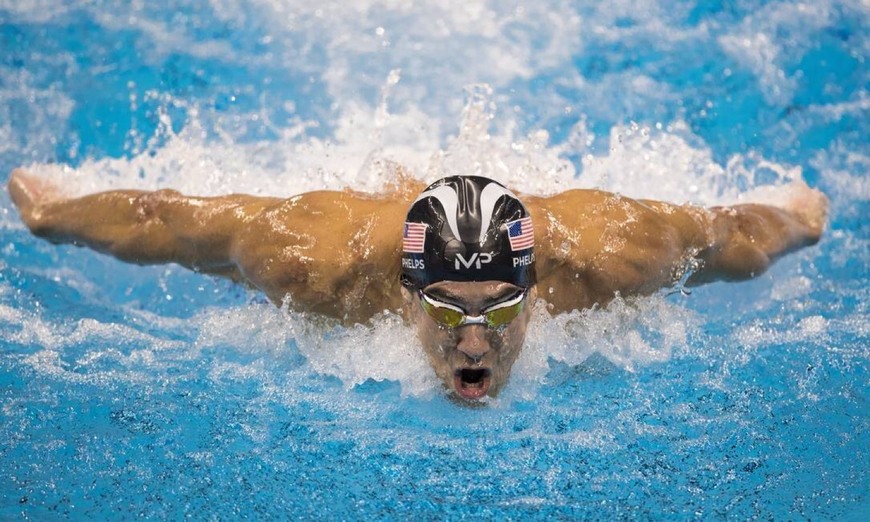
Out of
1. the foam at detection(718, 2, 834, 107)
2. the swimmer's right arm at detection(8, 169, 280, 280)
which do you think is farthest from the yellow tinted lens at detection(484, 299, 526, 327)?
the foam at detection(718, 2, 834, 107)

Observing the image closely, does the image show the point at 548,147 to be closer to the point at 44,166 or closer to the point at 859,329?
the point at 859,329

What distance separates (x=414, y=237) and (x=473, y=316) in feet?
1.16

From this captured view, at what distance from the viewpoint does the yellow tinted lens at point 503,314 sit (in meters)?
3.40

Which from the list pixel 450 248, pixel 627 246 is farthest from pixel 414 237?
pixel 627 246

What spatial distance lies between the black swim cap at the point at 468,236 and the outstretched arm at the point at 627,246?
0.26 m

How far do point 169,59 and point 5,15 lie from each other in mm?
1304

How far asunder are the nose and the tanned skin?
1.27 feet

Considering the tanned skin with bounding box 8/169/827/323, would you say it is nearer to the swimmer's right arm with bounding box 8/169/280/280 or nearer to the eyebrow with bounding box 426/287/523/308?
the swimmer's right arm with bounding box 8/169/280/280

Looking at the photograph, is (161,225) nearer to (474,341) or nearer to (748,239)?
(474,341)

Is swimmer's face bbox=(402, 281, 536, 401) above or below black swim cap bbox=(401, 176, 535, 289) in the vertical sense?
below

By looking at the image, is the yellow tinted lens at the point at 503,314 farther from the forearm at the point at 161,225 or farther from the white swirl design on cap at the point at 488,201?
the forearm at the point at 161,225

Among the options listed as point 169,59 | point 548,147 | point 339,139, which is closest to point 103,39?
point 169,59

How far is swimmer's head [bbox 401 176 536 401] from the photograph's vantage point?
337cm

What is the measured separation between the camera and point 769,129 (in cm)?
605
